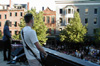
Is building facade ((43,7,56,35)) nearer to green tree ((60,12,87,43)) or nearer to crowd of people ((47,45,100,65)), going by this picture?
green tree ((60,12,87,43))

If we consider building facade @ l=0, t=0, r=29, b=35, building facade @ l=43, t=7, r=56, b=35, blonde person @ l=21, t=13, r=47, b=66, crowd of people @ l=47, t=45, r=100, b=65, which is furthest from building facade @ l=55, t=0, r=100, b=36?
blonde person @ l=21, t=13, r=47, b=66

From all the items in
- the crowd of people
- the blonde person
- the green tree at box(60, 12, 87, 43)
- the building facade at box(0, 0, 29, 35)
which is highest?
the building facade at box(0, 0, 29, 35)

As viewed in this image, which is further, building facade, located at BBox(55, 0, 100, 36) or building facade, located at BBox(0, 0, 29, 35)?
building facade, located at BBox(0, 0, 29, 35)

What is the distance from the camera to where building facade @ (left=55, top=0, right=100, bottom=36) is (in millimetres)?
34312

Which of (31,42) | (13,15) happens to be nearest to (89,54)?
(31,42)

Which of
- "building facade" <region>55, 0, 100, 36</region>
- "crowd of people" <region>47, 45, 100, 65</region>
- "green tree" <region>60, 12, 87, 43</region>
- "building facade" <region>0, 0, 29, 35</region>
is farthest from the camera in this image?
"building facade" <region>0, 0, 29, 35</region>

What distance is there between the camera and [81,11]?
3472 centimetres

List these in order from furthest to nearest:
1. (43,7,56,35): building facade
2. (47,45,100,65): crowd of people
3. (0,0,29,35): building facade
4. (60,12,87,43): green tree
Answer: (0,0,29,35): building facade → (43,7,56,35): building facade → (60,12,87,43): green tree → (47,45,100,65): crowd of people

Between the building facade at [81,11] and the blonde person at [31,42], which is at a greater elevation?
the building facade at [81,11]

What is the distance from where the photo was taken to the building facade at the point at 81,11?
34.3m

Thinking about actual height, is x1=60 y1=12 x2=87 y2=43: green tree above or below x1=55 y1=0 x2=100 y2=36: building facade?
below

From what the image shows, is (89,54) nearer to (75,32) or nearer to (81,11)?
(75,32)

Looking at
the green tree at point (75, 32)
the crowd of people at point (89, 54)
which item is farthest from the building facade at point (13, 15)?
the crowd of people at point (89, 54)

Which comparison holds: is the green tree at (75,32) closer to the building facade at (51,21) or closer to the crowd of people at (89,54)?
the crowd of people at (89,54)
